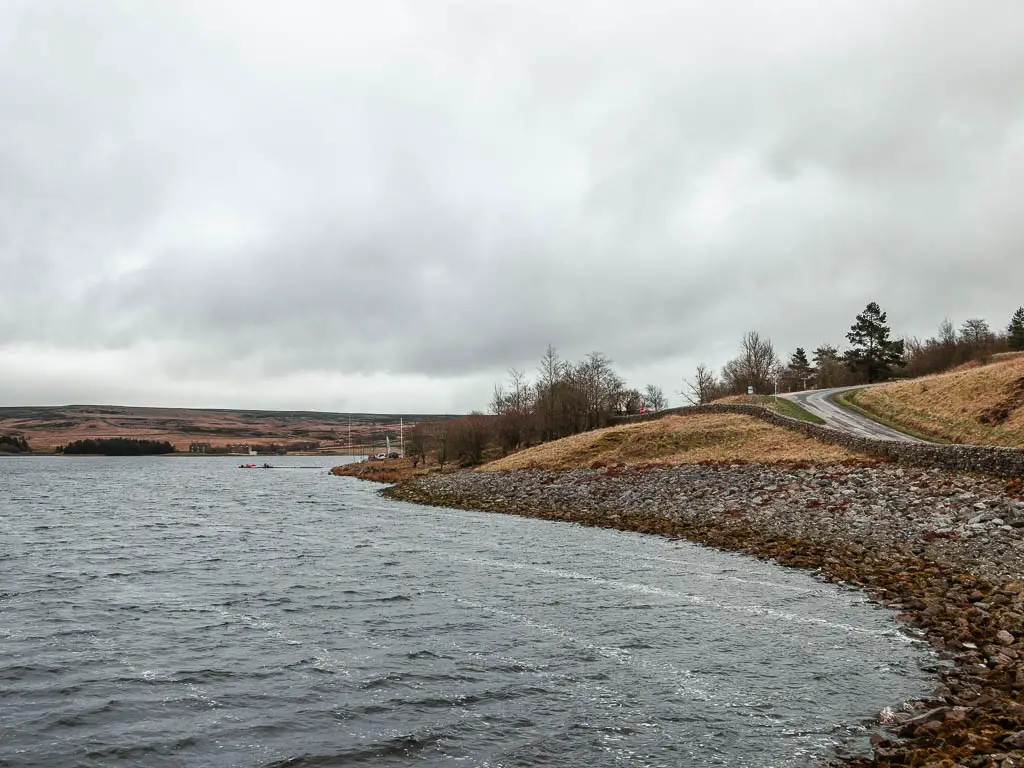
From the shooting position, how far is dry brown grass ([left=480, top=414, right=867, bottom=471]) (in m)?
50.4

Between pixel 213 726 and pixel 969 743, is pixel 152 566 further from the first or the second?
pixel 969 743

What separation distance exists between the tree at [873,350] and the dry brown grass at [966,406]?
37914 mm

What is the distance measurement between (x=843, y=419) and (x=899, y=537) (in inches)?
1324

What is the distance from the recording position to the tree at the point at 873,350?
9988 cm

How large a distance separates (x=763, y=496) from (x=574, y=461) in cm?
2726

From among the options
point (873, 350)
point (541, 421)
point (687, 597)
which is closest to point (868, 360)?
point (873, 350)

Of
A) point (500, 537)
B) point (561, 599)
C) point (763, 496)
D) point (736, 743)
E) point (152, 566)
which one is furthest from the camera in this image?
point (763, 496)

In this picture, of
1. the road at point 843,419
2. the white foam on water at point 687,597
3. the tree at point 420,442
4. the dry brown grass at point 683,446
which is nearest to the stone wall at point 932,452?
the dry brown grass at point 683,446

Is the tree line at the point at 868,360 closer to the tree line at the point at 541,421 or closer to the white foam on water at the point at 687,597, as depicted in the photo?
the tree line at the point at 541,421

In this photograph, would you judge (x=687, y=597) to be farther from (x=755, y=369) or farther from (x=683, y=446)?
(x=755, y=369)

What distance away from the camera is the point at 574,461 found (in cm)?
6359

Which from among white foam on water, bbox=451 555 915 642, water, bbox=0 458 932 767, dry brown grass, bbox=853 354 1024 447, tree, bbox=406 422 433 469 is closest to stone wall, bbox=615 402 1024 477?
dry brown grass, bbox=853 354 1024 447

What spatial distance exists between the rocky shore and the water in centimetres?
99

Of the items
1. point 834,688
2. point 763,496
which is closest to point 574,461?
point 763,496
